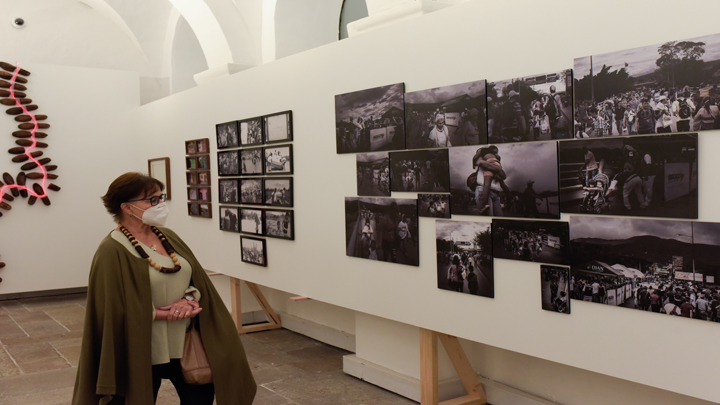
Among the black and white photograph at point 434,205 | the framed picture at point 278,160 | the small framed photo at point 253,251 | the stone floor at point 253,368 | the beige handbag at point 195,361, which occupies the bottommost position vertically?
the stone floor at point 253,368

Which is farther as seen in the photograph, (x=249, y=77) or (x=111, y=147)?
(x=111, y=147)

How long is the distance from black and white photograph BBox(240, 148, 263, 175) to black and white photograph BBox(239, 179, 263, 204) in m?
0.11

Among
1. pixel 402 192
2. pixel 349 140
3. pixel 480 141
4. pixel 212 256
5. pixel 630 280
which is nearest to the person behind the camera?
pixel 630 280

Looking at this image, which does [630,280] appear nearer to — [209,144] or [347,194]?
[347,194]

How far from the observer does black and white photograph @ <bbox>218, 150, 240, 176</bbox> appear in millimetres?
7695

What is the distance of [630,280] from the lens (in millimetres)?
3662

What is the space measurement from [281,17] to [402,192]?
4761 millimetres

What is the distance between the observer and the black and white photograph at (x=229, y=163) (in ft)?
25.2

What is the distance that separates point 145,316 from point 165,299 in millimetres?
196

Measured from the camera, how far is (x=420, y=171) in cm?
498

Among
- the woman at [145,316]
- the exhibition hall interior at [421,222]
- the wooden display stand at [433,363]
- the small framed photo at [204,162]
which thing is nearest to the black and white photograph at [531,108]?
the exhibition hall interior at [421,222]

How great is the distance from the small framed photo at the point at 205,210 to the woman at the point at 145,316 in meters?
4.62

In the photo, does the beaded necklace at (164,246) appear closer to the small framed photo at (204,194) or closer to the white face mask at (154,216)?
the white face mask at (154,216)

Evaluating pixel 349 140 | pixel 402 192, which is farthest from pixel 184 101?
pixel 402 192
